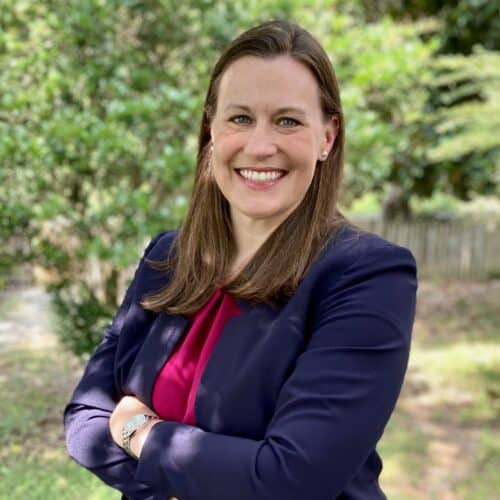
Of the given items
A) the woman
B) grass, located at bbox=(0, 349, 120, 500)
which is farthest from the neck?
grass, located at bbox=(0, 349, 120, 500)

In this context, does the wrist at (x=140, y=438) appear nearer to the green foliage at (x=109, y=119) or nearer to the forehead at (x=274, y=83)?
the forehead at (x=274, y=83)

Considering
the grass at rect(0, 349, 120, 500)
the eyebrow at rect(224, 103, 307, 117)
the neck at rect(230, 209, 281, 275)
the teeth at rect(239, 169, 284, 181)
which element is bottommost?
the grass at rect(0, 349, 120, 500)

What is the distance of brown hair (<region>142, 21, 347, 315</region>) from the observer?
1.67 m

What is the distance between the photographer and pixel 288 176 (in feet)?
5.59

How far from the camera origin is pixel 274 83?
1652 mm

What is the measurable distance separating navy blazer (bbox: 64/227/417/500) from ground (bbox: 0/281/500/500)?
2.22 m

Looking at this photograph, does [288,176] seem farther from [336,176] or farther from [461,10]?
[461,10]

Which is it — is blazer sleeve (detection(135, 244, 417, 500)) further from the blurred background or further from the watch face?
the blurred background

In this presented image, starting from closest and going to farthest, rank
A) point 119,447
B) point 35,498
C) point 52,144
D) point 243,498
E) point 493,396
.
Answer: point 243,498, point 119,447, point 35,498, point 52,144, point 493,396

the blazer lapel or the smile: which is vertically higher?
the smile

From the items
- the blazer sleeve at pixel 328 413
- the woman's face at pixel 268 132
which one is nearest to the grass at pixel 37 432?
the blazer sleeve at pixel 328 413

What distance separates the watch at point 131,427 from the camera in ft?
5.57

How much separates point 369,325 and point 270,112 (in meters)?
0.55

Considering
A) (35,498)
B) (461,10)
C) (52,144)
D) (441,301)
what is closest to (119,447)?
(35,498)
